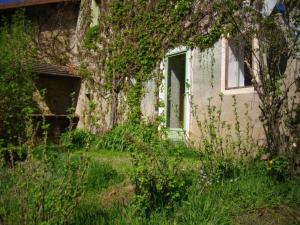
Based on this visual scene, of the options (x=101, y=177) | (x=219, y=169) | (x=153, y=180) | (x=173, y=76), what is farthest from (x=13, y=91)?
(x=173, y=76)

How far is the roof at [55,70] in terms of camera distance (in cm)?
1320

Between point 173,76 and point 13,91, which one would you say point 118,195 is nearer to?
point 13,91

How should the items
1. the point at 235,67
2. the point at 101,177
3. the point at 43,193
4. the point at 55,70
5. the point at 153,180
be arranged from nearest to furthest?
the point at 43,193 < the point at 153,180 < the point at 101,177 < the point at 235,67 < the point at 55,70

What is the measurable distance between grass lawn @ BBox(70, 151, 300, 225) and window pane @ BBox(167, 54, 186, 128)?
578 centimetres

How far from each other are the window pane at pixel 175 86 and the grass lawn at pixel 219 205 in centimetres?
578

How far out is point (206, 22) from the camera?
1066 cm

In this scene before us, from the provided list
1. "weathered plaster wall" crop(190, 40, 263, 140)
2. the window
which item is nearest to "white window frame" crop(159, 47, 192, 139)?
"weathered plaster wall" crop(190, 40, 263, 140)

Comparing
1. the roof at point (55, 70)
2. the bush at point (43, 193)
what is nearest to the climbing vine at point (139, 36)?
the roof at point (55, 70)

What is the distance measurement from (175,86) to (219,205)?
24.9 feet

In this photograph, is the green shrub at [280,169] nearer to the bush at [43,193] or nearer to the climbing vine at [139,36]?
the bush at [43,193]

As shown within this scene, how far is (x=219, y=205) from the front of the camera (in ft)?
15.1

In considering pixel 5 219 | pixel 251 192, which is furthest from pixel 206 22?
pixel 5 219

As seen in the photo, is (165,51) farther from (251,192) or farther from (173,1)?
(251,192)

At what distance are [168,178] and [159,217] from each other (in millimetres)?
391
